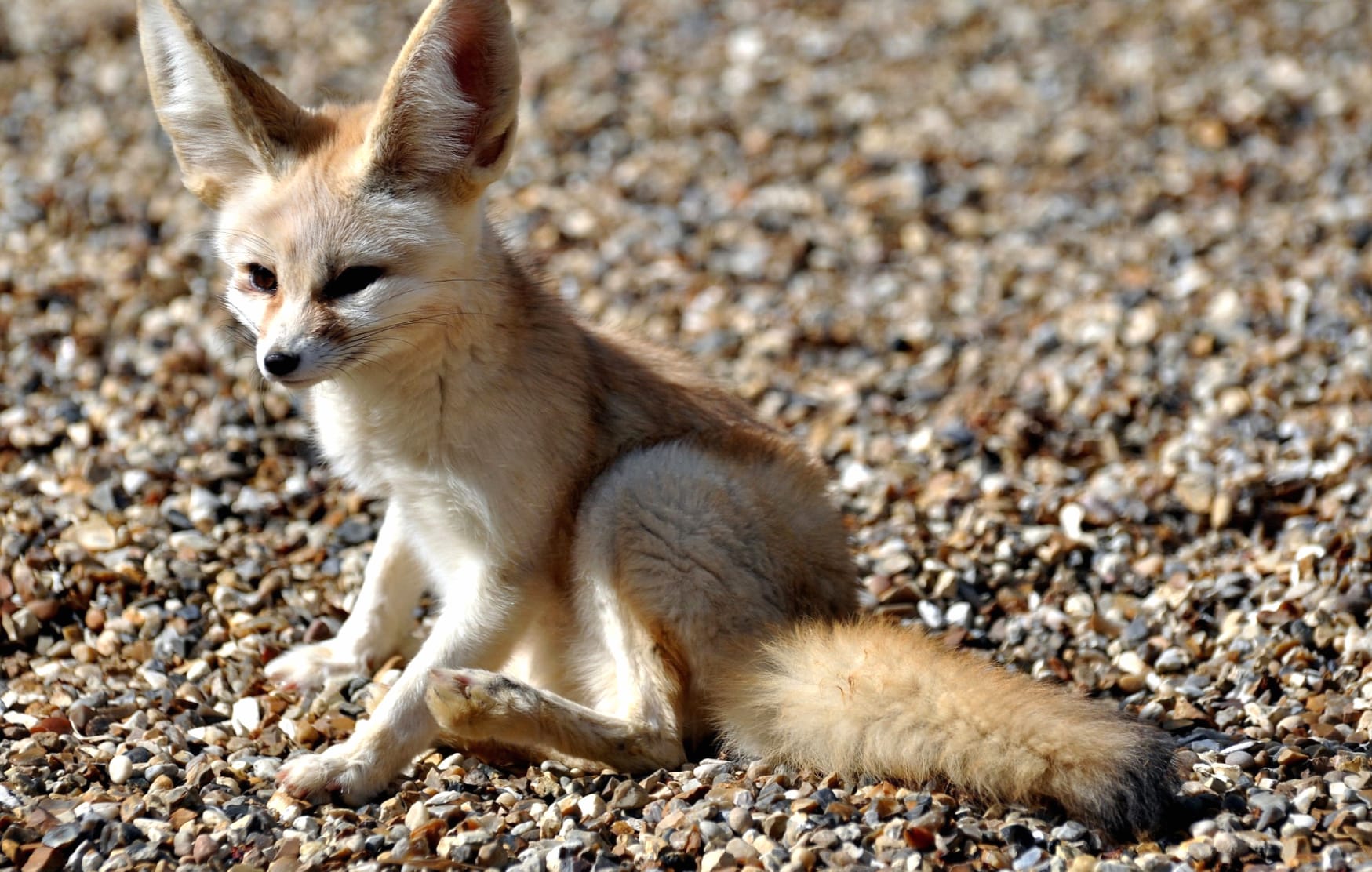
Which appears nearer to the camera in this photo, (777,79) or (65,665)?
(65,665)

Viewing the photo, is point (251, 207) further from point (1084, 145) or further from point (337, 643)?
point (1084, 145)

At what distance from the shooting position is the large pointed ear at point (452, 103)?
3.93 metres

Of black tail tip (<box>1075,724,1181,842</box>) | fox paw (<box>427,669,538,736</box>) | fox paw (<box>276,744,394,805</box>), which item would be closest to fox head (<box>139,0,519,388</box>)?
fox paw (<box>427,669,538,736</box>)

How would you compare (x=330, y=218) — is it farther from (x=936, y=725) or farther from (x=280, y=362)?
(x=936, y=725)

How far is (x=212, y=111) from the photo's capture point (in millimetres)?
4230

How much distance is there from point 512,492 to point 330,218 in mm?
1001

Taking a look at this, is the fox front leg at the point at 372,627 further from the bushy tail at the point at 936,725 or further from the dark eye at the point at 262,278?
the bushy tail at the point at 936,725

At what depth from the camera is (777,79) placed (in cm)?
973

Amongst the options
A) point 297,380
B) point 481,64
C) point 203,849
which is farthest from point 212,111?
point 203,849

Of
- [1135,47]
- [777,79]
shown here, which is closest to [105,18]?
[777,79]

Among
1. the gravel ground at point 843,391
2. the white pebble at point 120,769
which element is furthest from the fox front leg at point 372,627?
the white pebble at point 120,769

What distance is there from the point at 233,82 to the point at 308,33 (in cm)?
640

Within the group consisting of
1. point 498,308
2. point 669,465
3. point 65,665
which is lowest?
point 65,665

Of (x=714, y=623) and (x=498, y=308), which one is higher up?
(x=498, y=308)
